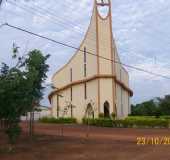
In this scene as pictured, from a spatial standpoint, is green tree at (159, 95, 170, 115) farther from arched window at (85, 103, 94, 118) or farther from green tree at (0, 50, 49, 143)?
green tree at (0, 50, 49, 143)

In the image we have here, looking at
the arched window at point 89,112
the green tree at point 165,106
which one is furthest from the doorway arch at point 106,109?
the green tree at point 165,106

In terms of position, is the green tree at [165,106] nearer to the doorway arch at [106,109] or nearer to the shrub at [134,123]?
the doorway arch at [106,109]

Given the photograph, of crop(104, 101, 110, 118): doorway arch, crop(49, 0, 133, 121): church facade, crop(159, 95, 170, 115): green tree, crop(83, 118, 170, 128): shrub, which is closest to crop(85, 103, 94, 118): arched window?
crop(49, 0, 133, 121): church facade

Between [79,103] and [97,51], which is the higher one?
[97,51]

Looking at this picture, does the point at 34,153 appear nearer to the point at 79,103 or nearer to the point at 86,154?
the point at 86,154

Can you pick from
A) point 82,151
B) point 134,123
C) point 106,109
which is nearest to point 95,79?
point 106,109

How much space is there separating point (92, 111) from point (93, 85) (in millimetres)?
4054

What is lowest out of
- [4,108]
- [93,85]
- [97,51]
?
[4,108]

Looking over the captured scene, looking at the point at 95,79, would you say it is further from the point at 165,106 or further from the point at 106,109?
the point at 165,106

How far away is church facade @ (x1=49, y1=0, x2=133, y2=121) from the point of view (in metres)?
70.0

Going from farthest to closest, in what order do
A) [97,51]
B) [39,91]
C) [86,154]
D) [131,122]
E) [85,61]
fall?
[85,61] < [97,51] < [131,122] < [39,91] < [86,154]

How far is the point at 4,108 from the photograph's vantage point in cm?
2436

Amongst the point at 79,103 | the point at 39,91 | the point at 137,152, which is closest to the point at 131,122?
the point at 79,103

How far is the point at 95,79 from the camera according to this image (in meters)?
71.2
